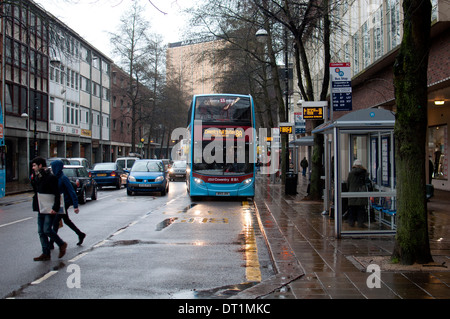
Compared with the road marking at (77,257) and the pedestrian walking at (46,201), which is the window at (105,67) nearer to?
the pedestrian walking at (46,201)

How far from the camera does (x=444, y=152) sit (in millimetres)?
22094

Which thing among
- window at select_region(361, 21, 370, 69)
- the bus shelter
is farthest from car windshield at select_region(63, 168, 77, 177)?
window at select_region(361, 21, 370, 69)

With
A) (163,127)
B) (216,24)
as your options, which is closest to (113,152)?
(163,127)

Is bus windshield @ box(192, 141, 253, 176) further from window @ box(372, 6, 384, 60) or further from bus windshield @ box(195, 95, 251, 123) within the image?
window @ box(372, 6, 384, 60)

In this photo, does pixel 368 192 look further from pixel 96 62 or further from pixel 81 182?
pixel 96 62

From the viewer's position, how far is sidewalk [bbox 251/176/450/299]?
216 inches

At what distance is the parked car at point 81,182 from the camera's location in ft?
59.1

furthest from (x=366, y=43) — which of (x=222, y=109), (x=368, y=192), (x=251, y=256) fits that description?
(x=251, y=256)

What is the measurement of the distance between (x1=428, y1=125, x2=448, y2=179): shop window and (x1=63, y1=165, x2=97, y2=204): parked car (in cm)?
1625

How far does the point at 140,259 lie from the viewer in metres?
7.84

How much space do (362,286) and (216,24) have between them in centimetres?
1788

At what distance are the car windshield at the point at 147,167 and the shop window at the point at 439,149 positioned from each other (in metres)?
13.7

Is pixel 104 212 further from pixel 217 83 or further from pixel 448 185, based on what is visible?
pixel 217 83

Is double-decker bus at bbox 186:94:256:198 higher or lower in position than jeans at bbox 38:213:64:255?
higher
